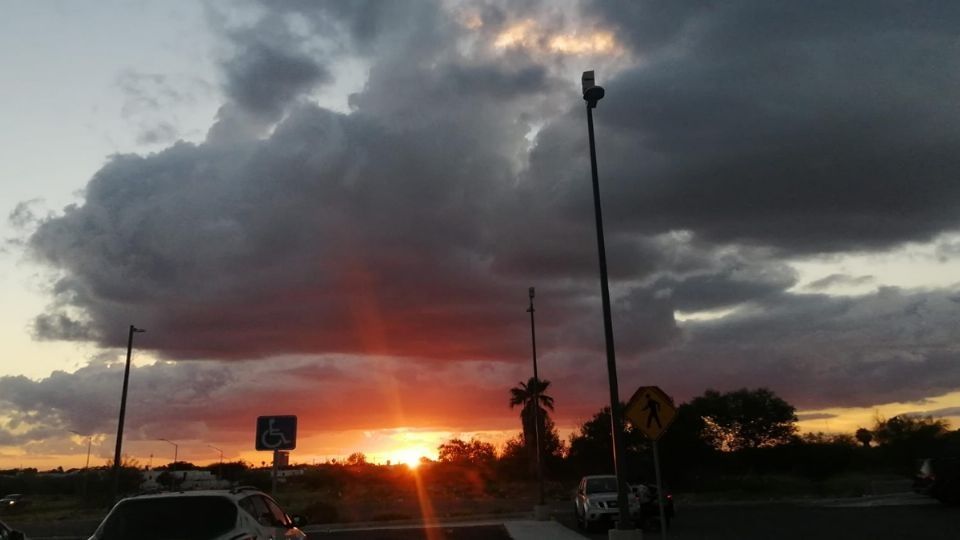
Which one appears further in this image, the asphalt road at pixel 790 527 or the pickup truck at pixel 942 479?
the pickup truck at pixel 942 479

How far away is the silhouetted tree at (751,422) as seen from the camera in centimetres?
6838

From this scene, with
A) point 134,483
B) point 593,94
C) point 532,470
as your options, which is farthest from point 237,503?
point 134,483

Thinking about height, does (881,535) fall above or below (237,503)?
below

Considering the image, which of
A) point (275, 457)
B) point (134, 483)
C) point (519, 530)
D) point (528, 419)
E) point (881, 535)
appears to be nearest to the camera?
point (275, 457)

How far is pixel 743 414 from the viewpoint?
2702 inches

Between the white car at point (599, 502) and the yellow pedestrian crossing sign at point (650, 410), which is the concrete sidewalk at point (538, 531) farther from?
the yellow pedestrian crossing sign at point (650, 410)

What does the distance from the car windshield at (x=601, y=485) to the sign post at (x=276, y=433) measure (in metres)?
12.3

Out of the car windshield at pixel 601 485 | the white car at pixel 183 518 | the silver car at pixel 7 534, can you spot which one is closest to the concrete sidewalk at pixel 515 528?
the car windshield at pixel 601 485

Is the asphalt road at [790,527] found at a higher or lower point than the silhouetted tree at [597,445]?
lower

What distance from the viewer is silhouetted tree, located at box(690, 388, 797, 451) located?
224ft

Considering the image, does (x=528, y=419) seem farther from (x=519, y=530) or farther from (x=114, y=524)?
(x=114, y=524)

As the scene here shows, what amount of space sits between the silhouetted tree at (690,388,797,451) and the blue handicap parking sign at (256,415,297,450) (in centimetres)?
5708

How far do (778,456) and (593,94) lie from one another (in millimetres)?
56840

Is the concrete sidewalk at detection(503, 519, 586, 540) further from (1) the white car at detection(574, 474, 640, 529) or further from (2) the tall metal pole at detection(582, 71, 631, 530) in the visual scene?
(2) the tall metal pole at detection(582, 71, 631, 530)
